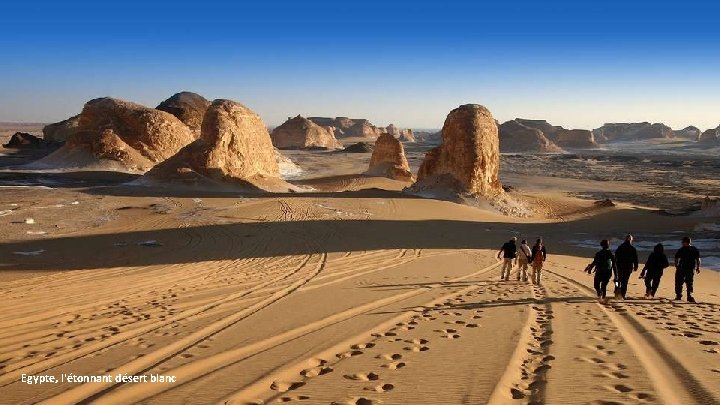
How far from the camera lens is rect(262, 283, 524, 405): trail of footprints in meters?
4.16

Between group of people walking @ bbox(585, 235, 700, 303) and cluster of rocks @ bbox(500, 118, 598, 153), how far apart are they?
89.4 meters

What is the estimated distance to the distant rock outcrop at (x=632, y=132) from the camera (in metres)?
143

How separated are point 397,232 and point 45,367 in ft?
45.0

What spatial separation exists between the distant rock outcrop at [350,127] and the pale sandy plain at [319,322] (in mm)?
106539

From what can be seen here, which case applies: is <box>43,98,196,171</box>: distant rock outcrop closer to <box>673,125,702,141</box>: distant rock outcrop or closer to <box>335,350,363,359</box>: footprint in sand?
<box>335,350,363,359</box>: footprint in sand

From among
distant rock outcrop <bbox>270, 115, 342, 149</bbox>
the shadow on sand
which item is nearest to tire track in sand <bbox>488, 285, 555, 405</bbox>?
the shadow on sand

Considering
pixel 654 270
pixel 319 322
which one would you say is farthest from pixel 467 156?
pixel 319 322

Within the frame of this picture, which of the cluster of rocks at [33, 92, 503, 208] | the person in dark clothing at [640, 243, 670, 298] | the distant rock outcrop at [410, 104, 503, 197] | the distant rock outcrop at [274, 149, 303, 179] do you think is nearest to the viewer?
the person in dark clothing at [640, 243, 670, 298]

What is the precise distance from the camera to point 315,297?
8227 millimetres

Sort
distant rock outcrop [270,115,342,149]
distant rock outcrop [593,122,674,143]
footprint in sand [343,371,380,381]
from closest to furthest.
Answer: footprint in sand [343,371,380,381], distant rock outcrop [270,115,342,149], distant rock outcrop [593,122,674,143]

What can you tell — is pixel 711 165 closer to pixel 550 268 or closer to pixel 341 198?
pixel 341 198

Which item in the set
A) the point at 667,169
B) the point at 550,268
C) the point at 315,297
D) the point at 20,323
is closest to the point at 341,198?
the point at 550,268

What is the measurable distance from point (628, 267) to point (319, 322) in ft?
18.5

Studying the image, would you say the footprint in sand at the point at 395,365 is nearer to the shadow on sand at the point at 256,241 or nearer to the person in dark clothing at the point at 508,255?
the person in dark clothing at the point at 508,255
